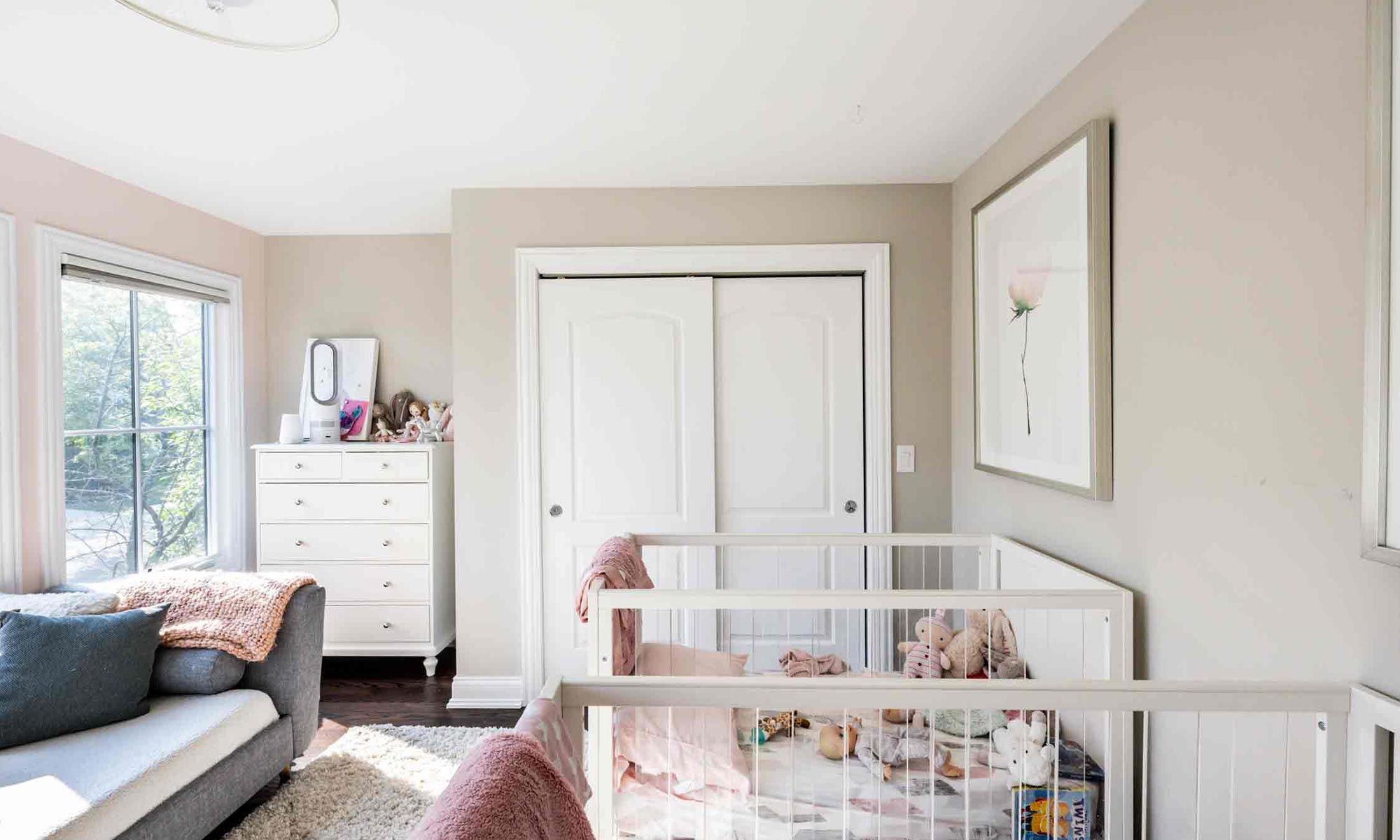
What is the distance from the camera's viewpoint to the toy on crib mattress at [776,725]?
177 cm

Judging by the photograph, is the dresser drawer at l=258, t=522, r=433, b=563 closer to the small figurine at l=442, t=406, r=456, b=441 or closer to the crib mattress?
the small figurine at l=442, t=406, r=456, b=441

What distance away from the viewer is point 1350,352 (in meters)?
1.05

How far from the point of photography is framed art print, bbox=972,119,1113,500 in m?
1.73

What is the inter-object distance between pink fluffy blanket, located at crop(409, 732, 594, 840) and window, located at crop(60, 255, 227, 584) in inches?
108

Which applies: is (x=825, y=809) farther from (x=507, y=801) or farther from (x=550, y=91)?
(x=550, y=91)

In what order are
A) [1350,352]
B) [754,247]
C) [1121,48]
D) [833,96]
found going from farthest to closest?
1. [754,247]
2. [833,96]
3. [1121,48]
4. [1350,352]

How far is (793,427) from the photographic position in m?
2.96

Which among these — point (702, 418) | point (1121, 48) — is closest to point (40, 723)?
point (702, 418)

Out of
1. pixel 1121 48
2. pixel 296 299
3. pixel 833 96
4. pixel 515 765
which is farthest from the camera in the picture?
pixel 296 299

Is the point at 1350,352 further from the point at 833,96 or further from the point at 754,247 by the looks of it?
the point at 754,247

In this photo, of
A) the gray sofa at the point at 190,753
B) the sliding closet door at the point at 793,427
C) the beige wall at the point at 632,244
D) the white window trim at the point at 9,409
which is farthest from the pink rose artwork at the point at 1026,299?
the white window trim at the point at 9,409

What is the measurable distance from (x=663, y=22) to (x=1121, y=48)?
1.09 metres

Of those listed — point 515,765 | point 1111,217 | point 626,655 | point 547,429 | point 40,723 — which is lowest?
point 40,723

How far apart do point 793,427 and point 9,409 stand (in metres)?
2.76
